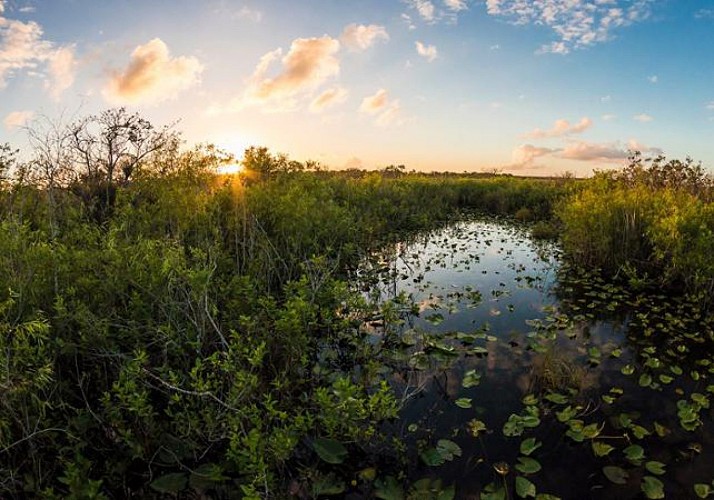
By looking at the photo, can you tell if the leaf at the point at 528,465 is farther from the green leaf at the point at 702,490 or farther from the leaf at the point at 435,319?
the leaf at the point at 435,319

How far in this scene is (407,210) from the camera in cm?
1938

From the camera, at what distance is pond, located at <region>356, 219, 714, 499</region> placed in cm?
385

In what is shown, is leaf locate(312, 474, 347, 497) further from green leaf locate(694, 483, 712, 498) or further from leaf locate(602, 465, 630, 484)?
green leaf locate(694, 483, 712, 498)

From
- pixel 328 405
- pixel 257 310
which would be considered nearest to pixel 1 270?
pixel 257 310

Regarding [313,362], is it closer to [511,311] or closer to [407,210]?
[511,311]

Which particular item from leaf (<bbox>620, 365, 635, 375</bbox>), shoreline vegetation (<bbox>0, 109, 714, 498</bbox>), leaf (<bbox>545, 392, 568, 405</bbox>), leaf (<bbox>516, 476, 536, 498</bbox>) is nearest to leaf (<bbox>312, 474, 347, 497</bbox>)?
shoreline vegetation (<bbox>0, 109, 714, 498</bbox>)

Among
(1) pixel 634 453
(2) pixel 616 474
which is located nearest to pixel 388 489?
(2) pixel 616 474

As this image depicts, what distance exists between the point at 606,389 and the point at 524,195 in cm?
2298

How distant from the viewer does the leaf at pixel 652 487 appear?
11.7 ft

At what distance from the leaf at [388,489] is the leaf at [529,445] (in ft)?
4.41

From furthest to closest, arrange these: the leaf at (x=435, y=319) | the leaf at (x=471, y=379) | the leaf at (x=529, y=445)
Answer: the leaf at (x=435, y=319), the leaf at (x=471, y=379), the leaf at (x=529, y=445)

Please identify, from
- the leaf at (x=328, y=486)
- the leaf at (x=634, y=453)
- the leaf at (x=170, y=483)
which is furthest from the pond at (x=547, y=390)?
the leaf at (x=170, y=483)

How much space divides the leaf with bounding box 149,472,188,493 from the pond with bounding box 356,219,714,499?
1724mm

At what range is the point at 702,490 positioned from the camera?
357 centimetres
